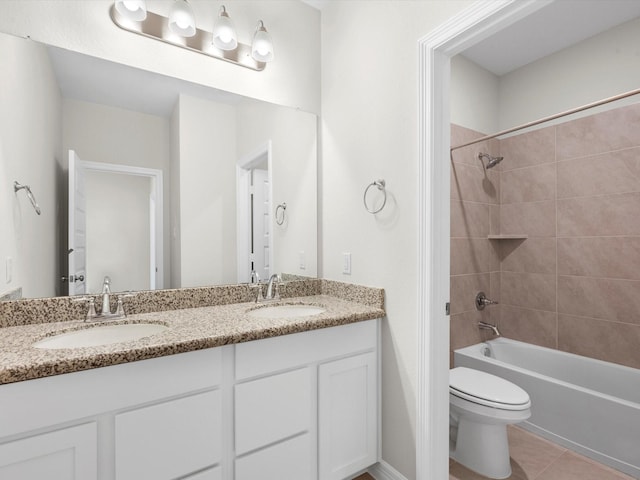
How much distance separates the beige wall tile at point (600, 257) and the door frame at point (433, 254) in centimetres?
160

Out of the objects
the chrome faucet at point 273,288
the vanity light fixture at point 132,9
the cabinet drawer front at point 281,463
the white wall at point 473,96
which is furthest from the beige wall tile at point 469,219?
the vanity light fixture at point 132,9

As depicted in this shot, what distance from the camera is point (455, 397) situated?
1.85 meters

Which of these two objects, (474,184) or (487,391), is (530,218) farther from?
(487,391)

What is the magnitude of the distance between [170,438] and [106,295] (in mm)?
676

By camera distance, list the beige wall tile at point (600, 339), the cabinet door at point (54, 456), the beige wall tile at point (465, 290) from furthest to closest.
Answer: the beige wall tile at point (465, 290), the beige wall tile at point (600, 339), the cabinet door at point (54, 456)

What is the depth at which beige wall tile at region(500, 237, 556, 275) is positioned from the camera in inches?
102

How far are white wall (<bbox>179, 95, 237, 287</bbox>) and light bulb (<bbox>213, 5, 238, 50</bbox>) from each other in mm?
286

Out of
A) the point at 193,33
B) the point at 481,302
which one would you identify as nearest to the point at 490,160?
the point at 481,302

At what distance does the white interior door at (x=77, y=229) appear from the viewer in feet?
4.77

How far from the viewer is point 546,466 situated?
1.85 meters

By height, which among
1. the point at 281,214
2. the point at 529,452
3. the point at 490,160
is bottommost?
the point at 529,452

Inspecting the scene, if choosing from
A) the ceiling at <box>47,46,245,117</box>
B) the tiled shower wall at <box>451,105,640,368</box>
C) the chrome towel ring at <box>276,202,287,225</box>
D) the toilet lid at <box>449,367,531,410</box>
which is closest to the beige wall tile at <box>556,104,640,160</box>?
the tiled shower wall at <box>451,105,640,368</box>

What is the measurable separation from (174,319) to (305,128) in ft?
4.38

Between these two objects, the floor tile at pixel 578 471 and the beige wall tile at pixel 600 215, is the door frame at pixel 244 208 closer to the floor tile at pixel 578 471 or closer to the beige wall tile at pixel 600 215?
the floor tile at pixel 578 471
